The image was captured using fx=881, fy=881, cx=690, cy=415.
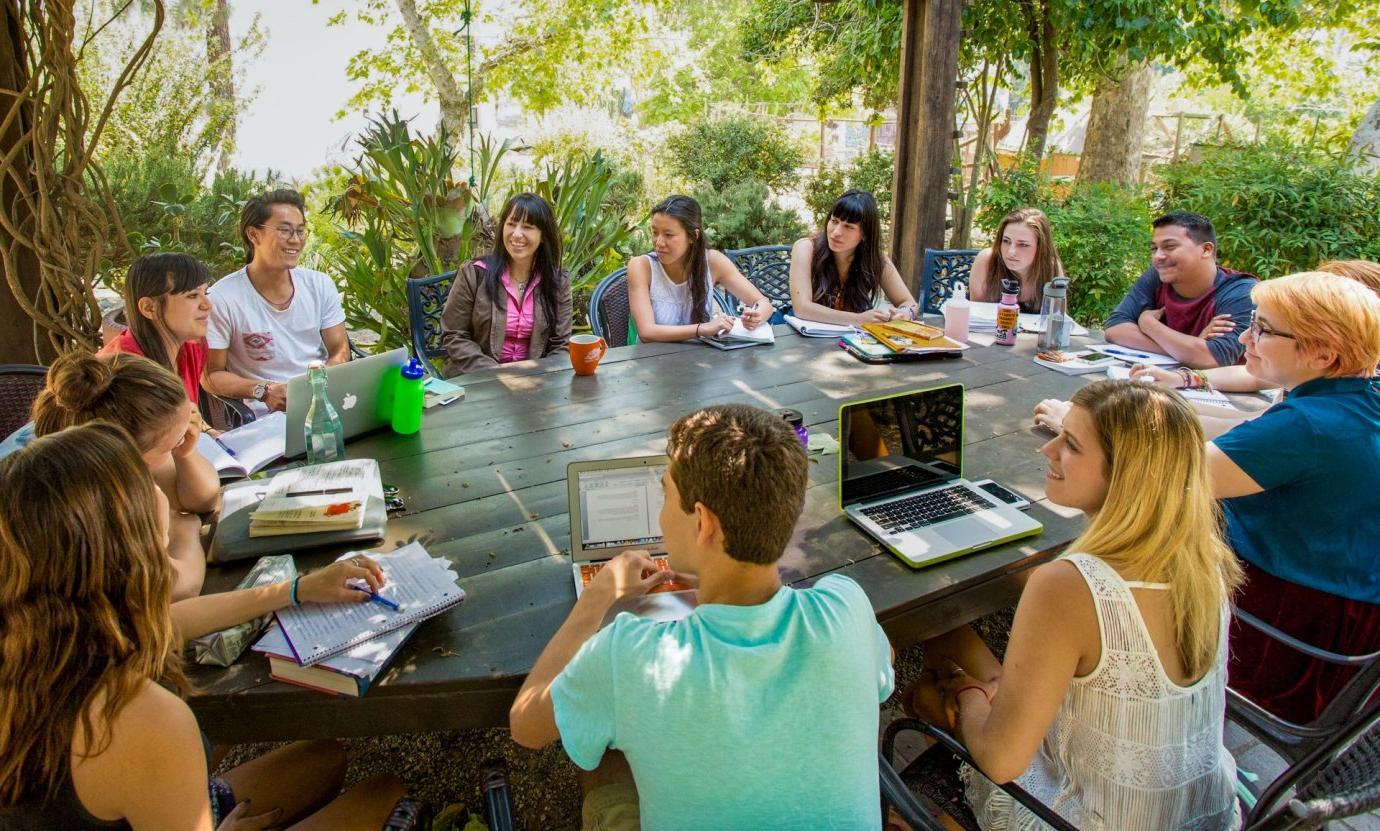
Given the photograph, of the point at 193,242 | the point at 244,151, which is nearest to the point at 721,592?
the point at 193,242

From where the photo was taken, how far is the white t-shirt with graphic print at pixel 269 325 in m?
3.10

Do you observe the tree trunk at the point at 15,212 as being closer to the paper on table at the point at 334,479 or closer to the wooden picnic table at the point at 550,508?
the wooden picnic table at the point at 550,508

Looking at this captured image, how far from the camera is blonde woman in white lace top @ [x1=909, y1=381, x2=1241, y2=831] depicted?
1.37 meters

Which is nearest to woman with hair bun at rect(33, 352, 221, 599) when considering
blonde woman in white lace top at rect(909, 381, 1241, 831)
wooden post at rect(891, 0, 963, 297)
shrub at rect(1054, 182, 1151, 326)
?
blonde woman in white lace top at rect(909, 381, 1241, 831)

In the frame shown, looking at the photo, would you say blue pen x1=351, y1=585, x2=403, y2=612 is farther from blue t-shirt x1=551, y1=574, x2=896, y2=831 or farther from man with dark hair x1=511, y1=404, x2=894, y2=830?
blue t-shirt x1=551, y1=574, x2=896, y2=831

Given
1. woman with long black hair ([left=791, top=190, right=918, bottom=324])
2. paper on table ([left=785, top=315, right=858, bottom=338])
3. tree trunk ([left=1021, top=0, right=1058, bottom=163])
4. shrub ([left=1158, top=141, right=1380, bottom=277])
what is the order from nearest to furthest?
paper on table ([left=785, top=315, right=858, bottom=338])
woman with long black hair ([left=791, top=190, right=918, bottom=324])
shrub ([left=1158, top=141, right=1380, bottom=277])
tree trunk ([left=1021, top=0, right=1058, bottom=163])

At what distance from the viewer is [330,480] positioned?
200cm

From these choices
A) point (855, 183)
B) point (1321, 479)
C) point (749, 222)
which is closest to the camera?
point (1321, 479)

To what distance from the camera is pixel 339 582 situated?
1.56 m

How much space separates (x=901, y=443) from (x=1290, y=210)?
17.5 ft

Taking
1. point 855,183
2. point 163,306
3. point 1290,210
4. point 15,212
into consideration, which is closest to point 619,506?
point 163,306

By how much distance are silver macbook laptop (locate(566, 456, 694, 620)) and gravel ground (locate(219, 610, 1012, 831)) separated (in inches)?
31.2

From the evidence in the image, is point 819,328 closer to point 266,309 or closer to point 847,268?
point 847,268

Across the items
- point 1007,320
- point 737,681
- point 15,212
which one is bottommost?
point 1007,320
